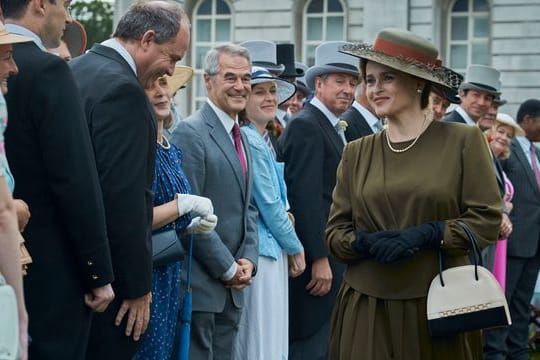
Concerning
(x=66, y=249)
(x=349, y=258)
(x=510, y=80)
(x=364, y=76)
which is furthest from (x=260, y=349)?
(x=510, y=80)

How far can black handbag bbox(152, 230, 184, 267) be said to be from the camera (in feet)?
17.6

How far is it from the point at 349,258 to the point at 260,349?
1.38m

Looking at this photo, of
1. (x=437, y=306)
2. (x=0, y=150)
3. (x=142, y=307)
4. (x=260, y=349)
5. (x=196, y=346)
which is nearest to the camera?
(x=0, y=150)

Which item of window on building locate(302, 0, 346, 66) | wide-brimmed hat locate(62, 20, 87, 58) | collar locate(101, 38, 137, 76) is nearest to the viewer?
collar locate(101, 38, 137, 76)

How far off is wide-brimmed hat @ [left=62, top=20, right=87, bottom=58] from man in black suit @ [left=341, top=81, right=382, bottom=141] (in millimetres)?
2073

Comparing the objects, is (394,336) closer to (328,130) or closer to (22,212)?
(22,212)

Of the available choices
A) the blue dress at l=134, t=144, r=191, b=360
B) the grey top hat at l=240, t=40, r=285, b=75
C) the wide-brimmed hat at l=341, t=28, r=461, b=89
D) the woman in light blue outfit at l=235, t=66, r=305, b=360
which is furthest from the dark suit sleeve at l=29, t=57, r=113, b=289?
the grey top hat at l=240, t=40, r=285, b=75

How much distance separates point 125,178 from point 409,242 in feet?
4.43

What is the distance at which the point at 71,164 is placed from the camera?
14.6ft

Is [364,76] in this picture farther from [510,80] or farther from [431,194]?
[510,80]

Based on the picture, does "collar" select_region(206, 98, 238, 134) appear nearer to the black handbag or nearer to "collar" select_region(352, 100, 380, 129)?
the black handbag

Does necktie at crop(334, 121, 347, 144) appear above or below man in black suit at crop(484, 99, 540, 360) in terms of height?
above

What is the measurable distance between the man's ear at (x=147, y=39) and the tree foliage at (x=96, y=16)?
45.9 meters

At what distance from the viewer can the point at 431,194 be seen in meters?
5.51
